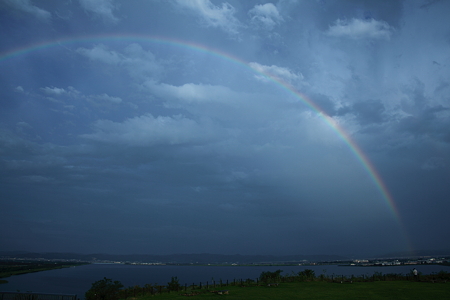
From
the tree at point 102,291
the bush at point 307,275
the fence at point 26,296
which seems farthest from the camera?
the bush at point 307,275

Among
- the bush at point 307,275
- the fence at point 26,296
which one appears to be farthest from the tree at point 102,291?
the bush at point 307,275

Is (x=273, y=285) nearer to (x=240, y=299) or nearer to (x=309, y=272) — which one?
(x=309, y=272)

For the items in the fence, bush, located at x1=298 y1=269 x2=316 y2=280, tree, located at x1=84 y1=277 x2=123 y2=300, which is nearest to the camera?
tree, located at x1=84 y1=277 x2=123 y2=300

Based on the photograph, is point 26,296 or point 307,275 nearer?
point 26,296

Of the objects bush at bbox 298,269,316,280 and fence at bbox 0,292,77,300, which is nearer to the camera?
fence at bbox 0,292,77,300

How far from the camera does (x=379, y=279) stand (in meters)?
40.2

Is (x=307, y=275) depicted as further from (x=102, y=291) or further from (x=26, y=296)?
(x=26, y=296)

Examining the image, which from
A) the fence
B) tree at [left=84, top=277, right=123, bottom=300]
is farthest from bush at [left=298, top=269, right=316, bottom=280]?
the fence

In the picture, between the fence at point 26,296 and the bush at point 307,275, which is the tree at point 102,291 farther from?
the bush at point 307,275

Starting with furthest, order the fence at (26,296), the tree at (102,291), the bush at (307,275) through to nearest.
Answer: the bush at (307,275) → the fence at (26,296) → the tree at (102,291)

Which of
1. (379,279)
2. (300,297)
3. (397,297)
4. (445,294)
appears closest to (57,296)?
(300,297)

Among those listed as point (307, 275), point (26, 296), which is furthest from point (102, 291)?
point (307, 275)

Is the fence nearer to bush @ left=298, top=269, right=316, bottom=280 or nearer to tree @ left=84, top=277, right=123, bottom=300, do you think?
tree @ left=84, top=277, right=123, bottom=300

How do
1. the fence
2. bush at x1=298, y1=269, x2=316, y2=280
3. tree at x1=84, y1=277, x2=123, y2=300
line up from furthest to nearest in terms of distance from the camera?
bush at x1=298, y1=269, x2=316, y2=280, the fence, tree at x1=84, y1=277, x2=123, y2=300
